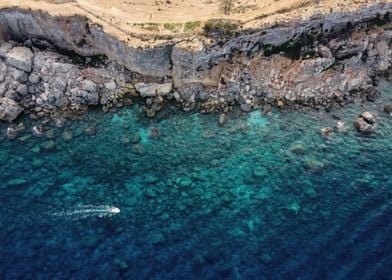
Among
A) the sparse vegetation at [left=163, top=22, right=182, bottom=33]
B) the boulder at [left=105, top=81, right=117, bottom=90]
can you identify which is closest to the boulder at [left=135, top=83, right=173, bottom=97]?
the boulder at [left=105, top=81, right=117, bottom=90]

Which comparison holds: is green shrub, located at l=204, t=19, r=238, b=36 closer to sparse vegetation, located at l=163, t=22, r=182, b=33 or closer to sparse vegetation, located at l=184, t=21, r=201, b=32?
sparse vegetation, located at l=184, t=21, r=201, b=32

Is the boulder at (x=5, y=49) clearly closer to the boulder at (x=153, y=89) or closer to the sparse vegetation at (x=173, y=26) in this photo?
the boulder at (x=153, y=89)

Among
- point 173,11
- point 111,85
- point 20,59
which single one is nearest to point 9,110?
point 20,59

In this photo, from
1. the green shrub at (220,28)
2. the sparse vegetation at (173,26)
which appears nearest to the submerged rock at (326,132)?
the green shrub at (220,28)

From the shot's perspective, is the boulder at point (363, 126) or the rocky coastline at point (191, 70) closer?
the boulder at point (363, 126)

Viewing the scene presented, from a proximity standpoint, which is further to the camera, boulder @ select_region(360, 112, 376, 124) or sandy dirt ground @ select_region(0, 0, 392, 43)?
sandy dirt ground @ select_region(0, 0, 392, 43)

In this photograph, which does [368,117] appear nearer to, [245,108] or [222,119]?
[245,108]

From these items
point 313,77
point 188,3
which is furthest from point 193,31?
point 313,77
